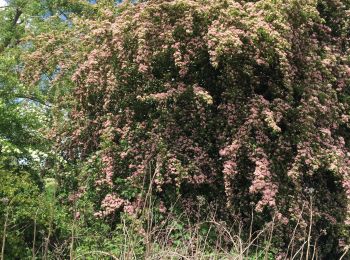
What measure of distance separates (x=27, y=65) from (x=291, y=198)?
510 cm

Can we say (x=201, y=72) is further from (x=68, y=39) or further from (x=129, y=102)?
(x=68, y=39)

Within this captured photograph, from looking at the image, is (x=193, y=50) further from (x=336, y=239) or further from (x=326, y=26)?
(x=336, y=239)

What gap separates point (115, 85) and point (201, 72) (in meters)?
1.27

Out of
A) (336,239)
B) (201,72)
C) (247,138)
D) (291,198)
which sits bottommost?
(336,239)

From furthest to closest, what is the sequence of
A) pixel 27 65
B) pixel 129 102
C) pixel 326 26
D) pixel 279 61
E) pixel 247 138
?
pixel 27 65 < pixel 326 26 < pixel 129 102 < pixel 279 61 < pixel 247 138

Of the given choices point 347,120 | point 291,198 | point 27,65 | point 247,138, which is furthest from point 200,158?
point 27,65

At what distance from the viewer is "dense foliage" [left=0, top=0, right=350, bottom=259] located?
241 inches

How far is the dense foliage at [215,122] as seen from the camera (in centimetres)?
612

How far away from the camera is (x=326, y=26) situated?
783 centimetres

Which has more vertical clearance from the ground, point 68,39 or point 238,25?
point 238,25

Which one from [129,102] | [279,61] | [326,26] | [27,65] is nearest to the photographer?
[279,61]

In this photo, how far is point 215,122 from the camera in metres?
6.63

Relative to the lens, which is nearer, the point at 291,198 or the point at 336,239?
the point at 291,198

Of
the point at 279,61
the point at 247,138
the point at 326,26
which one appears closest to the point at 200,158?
the point at 247,138
